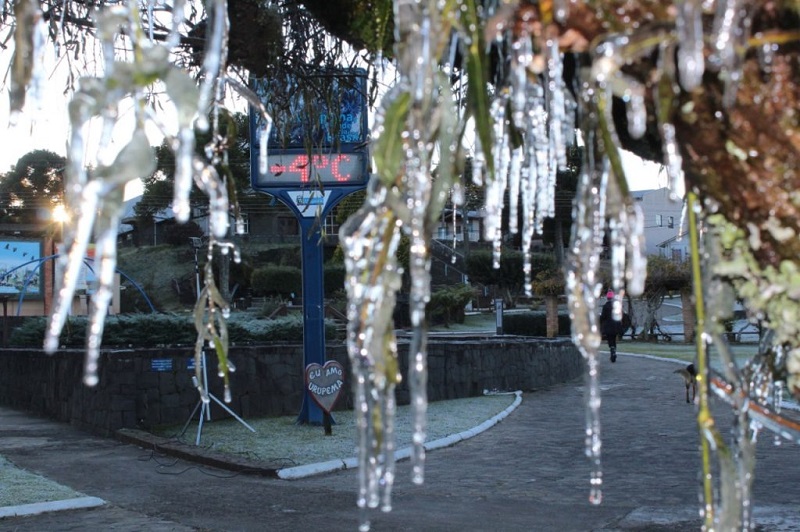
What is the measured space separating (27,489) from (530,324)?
31.2 metres

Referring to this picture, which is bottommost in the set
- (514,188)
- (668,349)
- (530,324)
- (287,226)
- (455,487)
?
(455,487)

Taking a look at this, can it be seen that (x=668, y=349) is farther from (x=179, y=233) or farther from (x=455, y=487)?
(x=179, y=233)

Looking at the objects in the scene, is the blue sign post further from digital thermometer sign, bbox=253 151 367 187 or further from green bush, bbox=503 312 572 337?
green bush, bbox=503 312 572 337

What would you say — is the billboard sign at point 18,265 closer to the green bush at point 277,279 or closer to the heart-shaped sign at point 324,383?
the green bush at point 277,279

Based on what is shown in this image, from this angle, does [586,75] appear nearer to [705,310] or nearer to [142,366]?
[705,310]

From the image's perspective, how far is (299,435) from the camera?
1225 centimetres

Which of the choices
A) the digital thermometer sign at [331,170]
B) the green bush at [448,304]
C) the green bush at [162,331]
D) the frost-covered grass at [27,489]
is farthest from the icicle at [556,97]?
the green bush at [448,304]

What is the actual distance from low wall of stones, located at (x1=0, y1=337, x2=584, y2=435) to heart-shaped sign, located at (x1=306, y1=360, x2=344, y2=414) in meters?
1.75

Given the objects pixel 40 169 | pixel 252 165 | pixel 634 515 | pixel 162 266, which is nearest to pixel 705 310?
pixel 634 515

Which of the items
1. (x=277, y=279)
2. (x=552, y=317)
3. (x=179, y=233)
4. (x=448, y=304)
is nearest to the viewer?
(x=552, y=317)

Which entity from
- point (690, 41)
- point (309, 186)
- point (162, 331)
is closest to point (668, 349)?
point (162, 331)

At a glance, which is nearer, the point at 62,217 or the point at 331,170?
the point at 62,217

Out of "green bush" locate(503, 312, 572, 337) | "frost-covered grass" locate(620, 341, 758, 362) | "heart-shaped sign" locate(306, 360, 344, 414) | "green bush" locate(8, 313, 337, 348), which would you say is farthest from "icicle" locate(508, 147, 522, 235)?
"green bush" locate(503, 312, 572, 337)

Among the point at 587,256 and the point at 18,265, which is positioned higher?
the point at 18,265
